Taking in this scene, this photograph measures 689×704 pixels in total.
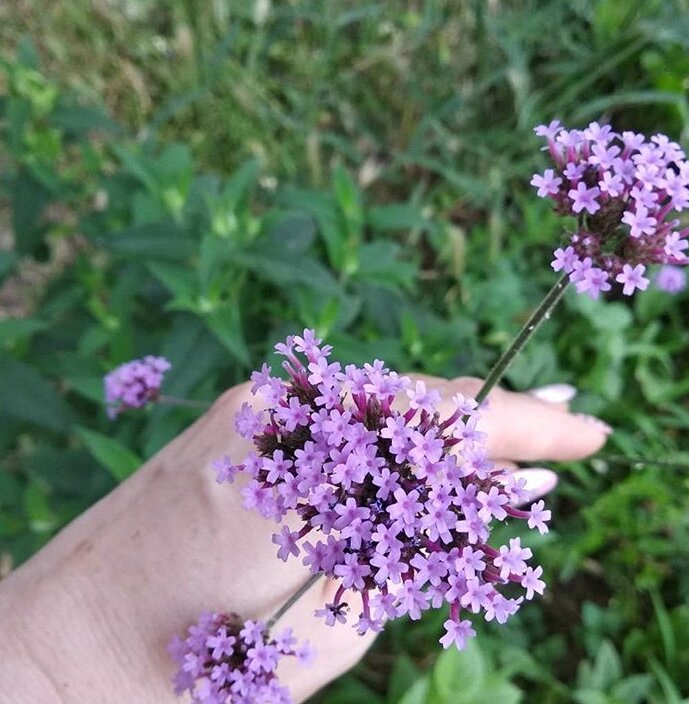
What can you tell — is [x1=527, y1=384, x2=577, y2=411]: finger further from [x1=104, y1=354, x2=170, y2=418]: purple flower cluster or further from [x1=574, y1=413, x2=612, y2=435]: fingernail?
[x1=104, y1=354, x2=170, y2=418]: purple flower cluster

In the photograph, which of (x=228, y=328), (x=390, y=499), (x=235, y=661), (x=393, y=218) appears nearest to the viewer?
(x=390, y=499)

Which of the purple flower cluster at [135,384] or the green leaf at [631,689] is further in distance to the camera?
the green leaf at [631,689]

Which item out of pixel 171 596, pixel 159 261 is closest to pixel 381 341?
pixel 159 261

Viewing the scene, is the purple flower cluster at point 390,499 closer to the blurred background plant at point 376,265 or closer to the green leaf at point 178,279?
the blurred background plant at point 376,265

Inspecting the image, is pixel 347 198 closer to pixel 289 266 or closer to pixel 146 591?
pixel 289 266

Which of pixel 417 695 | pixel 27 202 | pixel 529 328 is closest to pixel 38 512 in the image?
pixel 27 202

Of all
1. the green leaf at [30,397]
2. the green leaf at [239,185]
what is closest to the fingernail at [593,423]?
the green leaf at [239,185]
